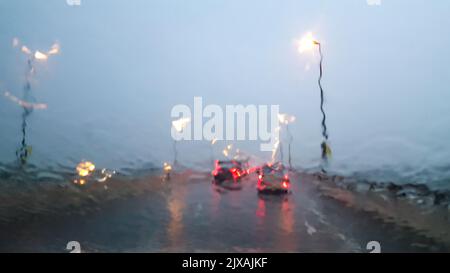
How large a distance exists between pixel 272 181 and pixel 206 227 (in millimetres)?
2890

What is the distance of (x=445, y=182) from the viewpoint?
21.1 ft

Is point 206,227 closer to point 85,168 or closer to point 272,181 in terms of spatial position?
point 85,168

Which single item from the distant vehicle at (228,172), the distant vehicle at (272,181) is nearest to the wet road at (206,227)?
the distant vehicle at (228,172)

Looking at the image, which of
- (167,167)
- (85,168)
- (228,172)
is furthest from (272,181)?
(85,168)

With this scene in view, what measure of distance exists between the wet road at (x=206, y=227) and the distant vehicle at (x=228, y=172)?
0.70 ft

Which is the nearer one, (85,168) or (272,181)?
(85,168)

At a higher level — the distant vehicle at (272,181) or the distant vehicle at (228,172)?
the distant vehicle at (272,181)

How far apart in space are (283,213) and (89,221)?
3.26 meters

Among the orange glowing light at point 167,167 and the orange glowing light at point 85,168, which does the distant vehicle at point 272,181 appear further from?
the orange glowing light at point 85,168

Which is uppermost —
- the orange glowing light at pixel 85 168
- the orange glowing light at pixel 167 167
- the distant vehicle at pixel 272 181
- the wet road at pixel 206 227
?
the distant vehicle at pixel 272 181

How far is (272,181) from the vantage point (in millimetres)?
9125

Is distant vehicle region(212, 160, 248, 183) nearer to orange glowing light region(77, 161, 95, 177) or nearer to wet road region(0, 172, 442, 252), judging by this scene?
wet road region(0, 172, 442, 252)

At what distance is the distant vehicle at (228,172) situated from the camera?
7.70m
